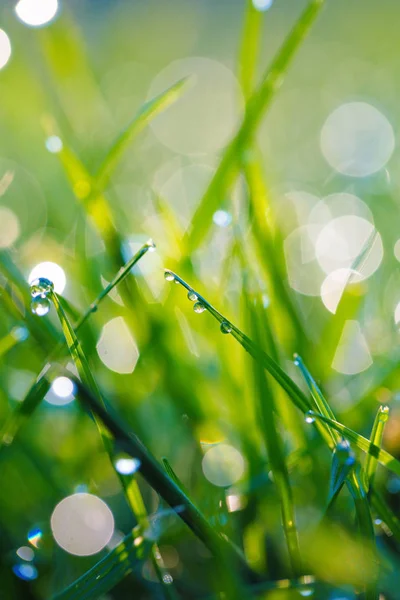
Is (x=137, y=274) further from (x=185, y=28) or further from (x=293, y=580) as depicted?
(x=185, y=28)

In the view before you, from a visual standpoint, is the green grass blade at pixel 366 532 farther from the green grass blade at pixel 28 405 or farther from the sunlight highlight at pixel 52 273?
the sunlight highlight at pixel 52 273

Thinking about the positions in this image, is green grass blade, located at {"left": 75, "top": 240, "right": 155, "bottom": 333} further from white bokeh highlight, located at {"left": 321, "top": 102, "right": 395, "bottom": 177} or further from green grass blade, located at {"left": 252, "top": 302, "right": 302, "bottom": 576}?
white bokeh highlight, located at {"left": 321, "top": 102, "right": 395, "bottom": 177}

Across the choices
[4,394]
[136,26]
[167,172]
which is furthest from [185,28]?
[4,394]

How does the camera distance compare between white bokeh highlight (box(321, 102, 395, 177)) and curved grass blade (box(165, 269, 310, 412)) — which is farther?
white bokeh highlight (box(321, 102, 395, 177))

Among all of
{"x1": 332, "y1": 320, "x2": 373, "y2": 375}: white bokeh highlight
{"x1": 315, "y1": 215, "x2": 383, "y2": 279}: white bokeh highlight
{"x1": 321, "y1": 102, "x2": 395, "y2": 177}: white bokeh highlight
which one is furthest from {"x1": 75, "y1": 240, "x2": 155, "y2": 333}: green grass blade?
{"x1": 321, "y1": 102, "x2": 395, "y2": 177}: white bokeh highlight

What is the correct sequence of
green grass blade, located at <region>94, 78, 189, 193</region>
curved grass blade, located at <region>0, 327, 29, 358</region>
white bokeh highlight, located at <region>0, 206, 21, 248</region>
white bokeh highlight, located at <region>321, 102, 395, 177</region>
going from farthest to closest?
1. white bokeh highlight, located at <region>321, 102, 395, 177</region>
2. white bokeh highlight, located at <region>0, 206, 21, 248</region>
3. green grass blade, located at <region>94, 78, 189, 193</region>
4. curved grass blade, located at <region>0, 327, 29, 358</region>

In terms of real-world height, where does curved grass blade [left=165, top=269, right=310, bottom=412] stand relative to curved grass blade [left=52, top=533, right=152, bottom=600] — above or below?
above

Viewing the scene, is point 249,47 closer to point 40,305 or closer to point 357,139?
point 40,305
